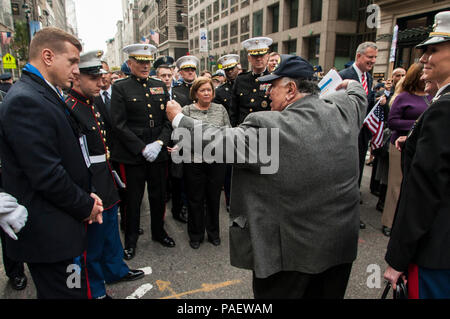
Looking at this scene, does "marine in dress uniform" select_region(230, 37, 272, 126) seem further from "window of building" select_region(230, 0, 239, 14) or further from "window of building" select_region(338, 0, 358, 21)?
"window of building" select_region(230, 0, 239, 14)

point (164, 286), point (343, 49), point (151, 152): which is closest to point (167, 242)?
point (164, 286)

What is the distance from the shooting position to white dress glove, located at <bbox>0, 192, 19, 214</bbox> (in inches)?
64.5

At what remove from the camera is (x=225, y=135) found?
159 cm

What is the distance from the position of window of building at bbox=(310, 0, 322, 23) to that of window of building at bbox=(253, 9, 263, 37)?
757 centimetres

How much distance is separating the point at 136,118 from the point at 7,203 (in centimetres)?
202

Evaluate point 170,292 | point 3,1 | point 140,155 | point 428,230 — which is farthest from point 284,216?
point 3,1

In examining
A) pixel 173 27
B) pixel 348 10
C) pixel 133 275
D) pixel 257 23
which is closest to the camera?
pixel 133 275

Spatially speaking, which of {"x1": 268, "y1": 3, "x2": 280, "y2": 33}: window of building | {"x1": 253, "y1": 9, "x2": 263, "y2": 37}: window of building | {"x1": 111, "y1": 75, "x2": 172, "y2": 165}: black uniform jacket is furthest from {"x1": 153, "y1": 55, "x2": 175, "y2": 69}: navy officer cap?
{"x1": 253, "y1": 9, "x2": 263, "y2": 37}: window of building

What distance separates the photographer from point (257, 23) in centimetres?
3080

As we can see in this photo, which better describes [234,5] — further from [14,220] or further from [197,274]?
[14,220]

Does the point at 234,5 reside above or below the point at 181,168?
above

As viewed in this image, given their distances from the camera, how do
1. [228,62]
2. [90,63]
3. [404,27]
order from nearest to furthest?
[90,63] → [228,62] → [404,27]

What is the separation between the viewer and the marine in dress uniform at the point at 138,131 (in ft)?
11.2

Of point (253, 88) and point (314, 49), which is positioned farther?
point (314, 49)
